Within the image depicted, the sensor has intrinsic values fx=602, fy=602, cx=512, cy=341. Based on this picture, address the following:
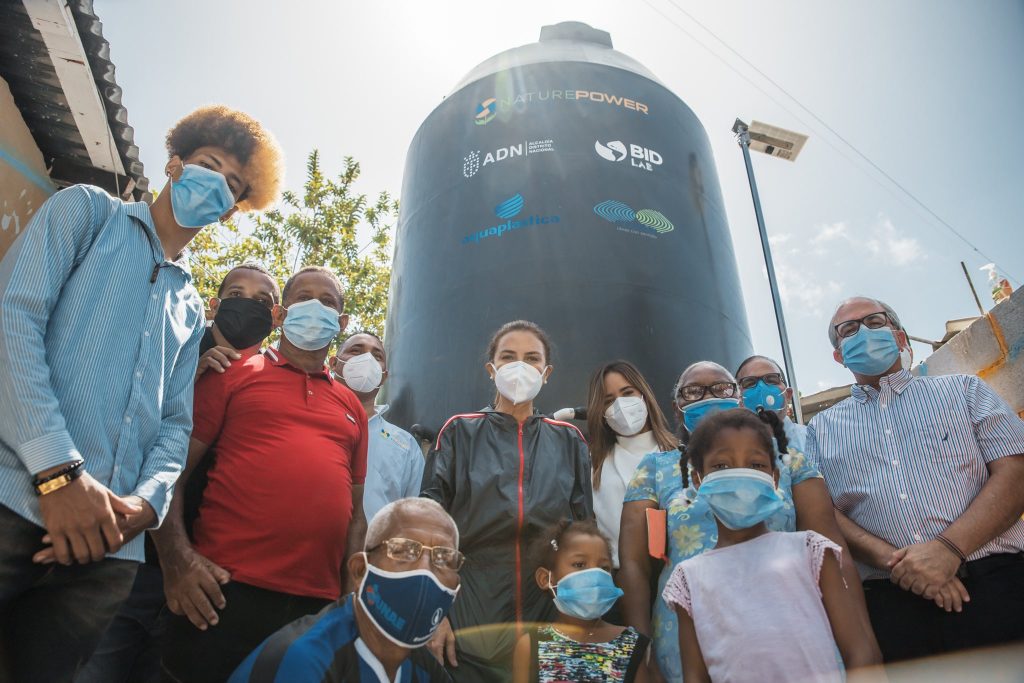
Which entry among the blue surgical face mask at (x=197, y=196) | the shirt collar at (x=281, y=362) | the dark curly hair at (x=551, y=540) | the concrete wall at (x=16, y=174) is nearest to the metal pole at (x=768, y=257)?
the dark curly hair at (x=551, y=540)

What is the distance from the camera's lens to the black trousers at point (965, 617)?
2135mm

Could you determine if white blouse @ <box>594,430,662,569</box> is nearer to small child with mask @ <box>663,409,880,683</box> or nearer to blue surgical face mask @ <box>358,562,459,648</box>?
small child with mask @ <box>663,409,880,683</box>

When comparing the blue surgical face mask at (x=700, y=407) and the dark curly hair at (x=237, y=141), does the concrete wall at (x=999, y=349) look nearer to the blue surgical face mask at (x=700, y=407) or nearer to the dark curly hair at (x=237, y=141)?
the blue surgical face mask at (x=700, y=407)

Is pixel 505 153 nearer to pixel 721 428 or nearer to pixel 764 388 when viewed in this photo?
pixel 764 388

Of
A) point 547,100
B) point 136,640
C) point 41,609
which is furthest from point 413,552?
point 547,100

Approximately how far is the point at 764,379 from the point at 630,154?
3.14 m

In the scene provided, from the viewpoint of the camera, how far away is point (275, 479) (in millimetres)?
2230

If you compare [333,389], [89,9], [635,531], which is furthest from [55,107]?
[635,531]

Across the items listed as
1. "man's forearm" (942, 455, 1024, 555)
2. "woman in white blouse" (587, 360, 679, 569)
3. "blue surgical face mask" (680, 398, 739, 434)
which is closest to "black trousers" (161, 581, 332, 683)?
"woman in white blouse" (587, 360, 679, 569)

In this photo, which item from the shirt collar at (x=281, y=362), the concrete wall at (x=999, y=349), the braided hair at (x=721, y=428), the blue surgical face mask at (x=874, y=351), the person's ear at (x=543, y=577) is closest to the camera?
the braided hair at (x=721, y=428)

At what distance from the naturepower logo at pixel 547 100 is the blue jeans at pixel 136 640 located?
205 inches

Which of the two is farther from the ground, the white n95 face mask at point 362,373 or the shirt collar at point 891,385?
the white n95 face mask at point 362,373

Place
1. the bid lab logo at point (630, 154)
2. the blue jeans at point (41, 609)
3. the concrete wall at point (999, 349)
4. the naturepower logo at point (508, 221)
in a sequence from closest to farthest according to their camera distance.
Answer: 1. the blue jeans at point (41, 609)
2. the concrete wall at point (999, 349)
3. the naturepower logo at point (508, 221)
4. the bid lab logo at point (630, 154)

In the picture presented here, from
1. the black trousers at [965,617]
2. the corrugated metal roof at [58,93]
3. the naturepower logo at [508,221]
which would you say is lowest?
the black trousers at [965,617]
